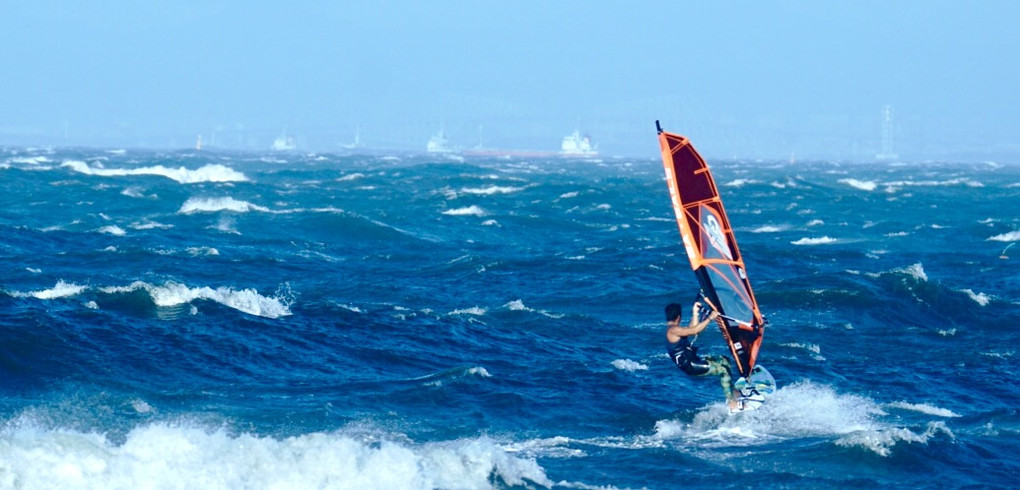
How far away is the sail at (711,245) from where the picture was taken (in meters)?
15.4

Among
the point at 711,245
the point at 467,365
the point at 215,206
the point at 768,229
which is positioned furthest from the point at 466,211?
the point at 711,245

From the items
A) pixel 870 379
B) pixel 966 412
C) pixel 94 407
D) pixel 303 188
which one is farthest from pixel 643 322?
pixel 303 188

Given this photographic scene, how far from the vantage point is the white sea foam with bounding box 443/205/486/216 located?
5203 cm

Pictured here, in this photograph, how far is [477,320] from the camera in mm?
24094

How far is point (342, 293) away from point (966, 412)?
45.4ft

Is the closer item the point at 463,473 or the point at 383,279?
the point at 463,473

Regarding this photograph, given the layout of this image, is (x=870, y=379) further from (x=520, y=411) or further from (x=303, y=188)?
(x=303, y=188)

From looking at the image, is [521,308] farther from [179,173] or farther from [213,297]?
[179,173]

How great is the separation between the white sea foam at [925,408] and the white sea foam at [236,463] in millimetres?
6493

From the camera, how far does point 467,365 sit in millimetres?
19516

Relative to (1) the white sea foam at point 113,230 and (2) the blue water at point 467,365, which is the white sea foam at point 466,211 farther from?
(1) the white sea foam at point 113,230

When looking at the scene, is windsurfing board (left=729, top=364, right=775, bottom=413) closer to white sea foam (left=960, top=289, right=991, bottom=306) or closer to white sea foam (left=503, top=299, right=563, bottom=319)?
white sea foam (left=503, top=299, right=563, bottom=319)

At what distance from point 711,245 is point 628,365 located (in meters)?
4.78

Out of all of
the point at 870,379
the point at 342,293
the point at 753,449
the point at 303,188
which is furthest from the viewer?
the point at 303,188
